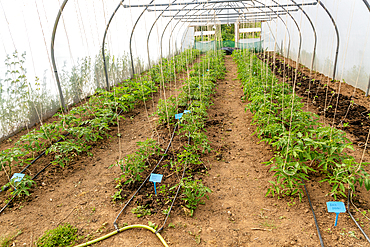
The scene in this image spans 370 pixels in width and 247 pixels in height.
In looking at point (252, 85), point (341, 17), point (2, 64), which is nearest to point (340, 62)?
point (341, 17)

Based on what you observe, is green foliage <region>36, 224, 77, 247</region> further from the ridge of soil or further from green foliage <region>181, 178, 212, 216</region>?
the ridge of soil

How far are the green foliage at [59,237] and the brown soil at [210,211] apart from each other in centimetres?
10

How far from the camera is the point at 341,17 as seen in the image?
6652 millimetres

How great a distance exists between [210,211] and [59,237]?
1521 mm

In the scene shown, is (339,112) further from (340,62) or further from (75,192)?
(75,192)

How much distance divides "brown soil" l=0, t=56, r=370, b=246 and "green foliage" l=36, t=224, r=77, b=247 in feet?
0.31

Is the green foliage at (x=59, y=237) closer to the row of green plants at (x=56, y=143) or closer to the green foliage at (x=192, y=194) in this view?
the row of green plants at (x=56, y=143)

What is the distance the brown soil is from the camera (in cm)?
212

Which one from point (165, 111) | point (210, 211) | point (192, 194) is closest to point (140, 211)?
point (192, 194)

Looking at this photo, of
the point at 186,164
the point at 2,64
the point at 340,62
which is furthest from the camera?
the point at 340,62

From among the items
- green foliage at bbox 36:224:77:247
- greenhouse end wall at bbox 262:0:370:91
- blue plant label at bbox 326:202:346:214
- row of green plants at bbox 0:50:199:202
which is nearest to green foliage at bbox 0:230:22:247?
green foliage at bbox 36:224:77:247

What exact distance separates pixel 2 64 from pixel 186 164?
3.67m

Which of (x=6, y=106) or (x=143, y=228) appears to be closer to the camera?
(x=143, y=228)

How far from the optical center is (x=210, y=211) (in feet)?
8.16
